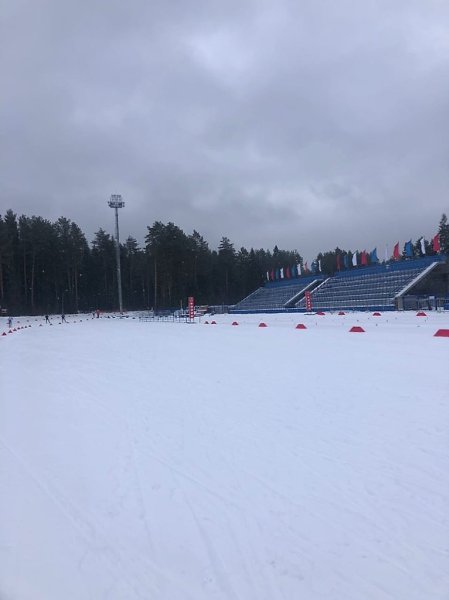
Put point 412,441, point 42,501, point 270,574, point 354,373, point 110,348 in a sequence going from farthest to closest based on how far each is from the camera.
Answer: point 110,348
point 354,373
point 412,441
point 42,501
point 270,574

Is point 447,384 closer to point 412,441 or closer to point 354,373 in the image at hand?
point 354,373

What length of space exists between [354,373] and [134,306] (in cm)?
9172

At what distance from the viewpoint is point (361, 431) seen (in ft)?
21.5

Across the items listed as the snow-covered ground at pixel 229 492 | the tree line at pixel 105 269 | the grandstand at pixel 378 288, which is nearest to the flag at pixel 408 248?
the grandstand at pixel 378 288

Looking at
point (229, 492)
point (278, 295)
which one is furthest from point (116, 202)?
point (229, 492)

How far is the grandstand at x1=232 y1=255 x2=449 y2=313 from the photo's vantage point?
47188 mm

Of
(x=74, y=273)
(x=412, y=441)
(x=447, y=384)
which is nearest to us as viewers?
(x=412, y=441)

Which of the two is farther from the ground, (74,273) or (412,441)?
(74,273)

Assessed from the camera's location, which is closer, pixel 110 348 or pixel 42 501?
pixel 42 501

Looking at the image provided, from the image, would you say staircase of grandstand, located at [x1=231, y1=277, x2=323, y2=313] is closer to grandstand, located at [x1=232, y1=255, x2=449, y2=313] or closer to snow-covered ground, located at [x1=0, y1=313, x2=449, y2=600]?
grandstand, located at [x1=232, y1=255, x2=449, y2=313]

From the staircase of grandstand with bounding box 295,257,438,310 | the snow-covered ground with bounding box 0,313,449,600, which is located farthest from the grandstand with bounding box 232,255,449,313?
the snow-covered ground with bounding box 0,313,449,600

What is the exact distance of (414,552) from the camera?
3.63 meters

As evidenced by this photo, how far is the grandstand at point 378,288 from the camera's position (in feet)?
155

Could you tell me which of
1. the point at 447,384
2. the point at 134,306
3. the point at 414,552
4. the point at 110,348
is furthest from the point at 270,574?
the point at 134,306
